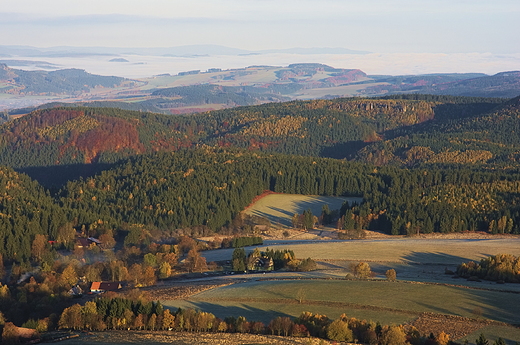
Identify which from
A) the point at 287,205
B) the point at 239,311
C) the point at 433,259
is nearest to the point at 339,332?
the point at 239,311

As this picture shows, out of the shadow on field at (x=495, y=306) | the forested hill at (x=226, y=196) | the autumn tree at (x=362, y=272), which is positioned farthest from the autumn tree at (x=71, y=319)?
the forested hill at (x=226, y=196)

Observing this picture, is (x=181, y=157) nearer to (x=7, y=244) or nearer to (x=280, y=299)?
(x=7, y=244)

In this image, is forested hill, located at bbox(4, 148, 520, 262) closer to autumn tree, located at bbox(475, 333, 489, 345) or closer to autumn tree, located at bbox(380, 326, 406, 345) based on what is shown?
autumn tree, located at bbox(380, 326, 406, 345)

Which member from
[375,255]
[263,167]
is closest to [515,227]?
[375,255]

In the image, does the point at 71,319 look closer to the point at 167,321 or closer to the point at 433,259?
the point at 167,321

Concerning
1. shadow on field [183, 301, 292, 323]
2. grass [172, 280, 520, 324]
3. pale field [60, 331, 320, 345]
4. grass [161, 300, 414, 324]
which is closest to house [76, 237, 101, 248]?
grass [172, 280, 520, 324]

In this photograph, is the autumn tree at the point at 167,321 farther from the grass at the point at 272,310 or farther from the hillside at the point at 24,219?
the hillside at the point at 24,219

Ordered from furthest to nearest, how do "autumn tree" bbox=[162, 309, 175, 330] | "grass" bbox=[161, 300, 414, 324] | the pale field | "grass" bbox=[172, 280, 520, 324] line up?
"grass" bbox=[172, 280, 520, 324]
"grass" bbox=[161, 300, 414, 324]
"autumn tree" bbox=[162, 309, 175, 330]
the pale field
